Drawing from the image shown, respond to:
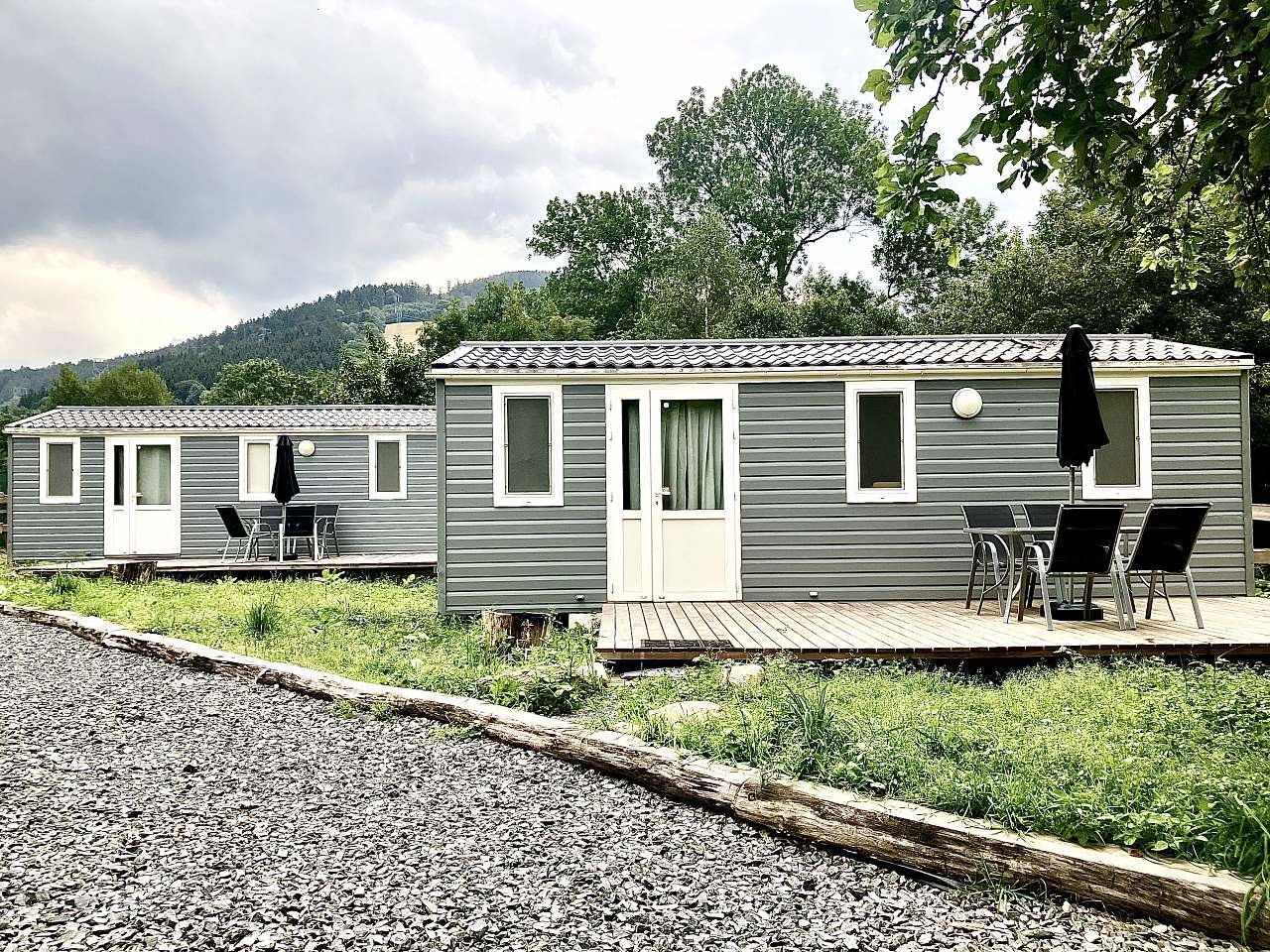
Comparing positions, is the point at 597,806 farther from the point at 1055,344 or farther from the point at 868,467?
the point at 1055,344

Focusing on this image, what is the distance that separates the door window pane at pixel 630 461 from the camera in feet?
26.0

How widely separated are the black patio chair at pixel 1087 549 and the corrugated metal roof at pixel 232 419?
1068 cm

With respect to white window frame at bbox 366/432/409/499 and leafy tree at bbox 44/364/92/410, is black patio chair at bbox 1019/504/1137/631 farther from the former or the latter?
leafy tree at bbox 44/364/92/410

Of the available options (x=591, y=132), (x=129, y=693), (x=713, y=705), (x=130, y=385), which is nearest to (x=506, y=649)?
(x=129, y=693)

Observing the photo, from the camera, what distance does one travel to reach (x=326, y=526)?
47.4ft

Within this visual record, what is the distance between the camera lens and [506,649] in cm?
667

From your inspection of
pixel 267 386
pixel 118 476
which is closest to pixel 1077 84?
pixel 118 476

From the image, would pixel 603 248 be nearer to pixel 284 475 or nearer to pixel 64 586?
pixel 284 475

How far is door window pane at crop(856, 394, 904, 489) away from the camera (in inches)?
315

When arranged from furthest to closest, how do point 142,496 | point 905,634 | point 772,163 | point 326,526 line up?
1. point 772,163
2. point 142,496
3. point 326,526
4. point 905,634

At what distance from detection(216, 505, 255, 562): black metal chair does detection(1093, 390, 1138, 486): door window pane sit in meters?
11.5

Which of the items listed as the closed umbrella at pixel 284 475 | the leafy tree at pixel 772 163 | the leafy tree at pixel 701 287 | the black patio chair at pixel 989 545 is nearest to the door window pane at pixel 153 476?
the closed umbrella at pixel 284 475

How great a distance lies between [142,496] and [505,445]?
9.74 metres

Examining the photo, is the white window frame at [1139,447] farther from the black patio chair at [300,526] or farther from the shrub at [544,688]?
the black patio chair at [300,526]
